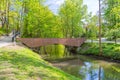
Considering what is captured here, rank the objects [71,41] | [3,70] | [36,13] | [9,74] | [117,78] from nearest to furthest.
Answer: [9,74]
[3,70]
[117,78]
[71,41]
[36,13]

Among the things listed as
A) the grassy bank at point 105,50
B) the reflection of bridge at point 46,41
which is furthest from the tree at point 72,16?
the reflection of bridge at point 46,41

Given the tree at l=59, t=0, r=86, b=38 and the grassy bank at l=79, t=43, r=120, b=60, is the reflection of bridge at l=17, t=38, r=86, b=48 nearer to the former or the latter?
the grassy bank at l=79, t=43, r=120, b=60

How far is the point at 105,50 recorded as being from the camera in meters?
40.3

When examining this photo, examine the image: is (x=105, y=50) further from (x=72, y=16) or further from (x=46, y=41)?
(x=72, y=16)

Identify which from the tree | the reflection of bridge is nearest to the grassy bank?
the reflection of bridge

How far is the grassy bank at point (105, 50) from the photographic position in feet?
119

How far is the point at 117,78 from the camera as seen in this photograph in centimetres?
2286

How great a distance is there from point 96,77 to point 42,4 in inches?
1399

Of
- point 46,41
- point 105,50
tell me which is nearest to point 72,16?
point 46,41

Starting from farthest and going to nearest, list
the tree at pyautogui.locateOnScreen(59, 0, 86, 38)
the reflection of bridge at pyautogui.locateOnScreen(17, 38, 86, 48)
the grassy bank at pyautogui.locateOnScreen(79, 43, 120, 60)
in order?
the tree at pyautogui.locateOnScreen(59, 0, 86, 38), the reflection of bridge at pyautogui.locateOnScreen(17, 38, 86, 48), the grassy bank at pyautogui.locateOnScreen(79, 43, 120, 60)

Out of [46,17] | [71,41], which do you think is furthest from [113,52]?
[46,17]

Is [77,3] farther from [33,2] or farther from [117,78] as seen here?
[117,78]

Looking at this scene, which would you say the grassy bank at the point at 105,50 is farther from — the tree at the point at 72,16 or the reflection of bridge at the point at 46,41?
the tree at the point at 72,16

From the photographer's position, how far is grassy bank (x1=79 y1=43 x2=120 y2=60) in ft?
119
